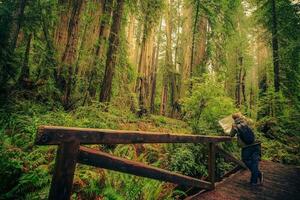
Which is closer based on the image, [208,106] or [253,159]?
[253,159]

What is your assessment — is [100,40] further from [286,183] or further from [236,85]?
[236,85]

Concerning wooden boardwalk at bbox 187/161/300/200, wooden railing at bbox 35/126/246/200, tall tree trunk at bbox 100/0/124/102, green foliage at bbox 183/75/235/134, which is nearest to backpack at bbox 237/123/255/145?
wooden boardwalk at bbox 187/161/300/200

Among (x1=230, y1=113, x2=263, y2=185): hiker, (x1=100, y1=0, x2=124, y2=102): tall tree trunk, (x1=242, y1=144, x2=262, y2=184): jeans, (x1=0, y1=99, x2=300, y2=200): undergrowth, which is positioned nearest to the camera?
(x1=0, y1=99, x2=300, y2=200): undergrowth

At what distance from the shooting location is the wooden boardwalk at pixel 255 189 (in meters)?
5.05

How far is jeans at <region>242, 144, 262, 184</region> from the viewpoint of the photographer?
6410mm

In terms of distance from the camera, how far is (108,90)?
34.0 ft

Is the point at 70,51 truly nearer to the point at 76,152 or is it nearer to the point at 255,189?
the point at 255,189

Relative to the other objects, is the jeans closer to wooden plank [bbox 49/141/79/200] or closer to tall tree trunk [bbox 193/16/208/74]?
wooden plank [bbox 49/141/79/200]

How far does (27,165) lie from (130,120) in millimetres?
6121

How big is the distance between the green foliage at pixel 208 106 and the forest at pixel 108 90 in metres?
0.03

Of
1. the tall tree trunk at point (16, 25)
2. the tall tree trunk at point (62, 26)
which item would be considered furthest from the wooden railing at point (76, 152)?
the tall tree trunk at point (62, 26)

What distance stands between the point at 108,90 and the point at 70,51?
2.07m

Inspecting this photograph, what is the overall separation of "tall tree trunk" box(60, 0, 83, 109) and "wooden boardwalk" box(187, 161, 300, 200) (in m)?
6.51

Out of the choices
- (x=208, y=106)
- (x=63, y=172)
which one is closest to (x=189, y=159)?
(x=208, y=106)
